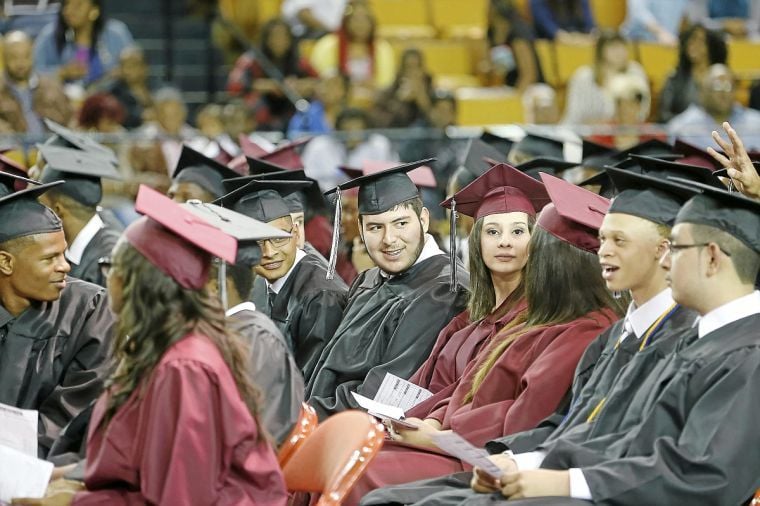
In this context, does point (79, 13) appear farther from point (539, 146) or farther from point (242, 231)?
point (242, 231)

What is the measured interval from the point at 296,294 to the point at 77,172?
135cm

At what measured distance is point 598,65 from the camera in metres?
12.6

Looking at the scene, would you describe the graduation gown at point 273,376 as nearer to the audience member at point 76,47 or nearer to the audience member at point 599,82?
the audience member at point 599,82

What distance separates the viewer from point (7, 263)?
512 centimetres

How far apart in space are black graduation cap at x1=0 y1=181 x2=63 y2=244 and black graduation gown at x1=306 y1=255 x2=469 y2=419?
1409 mm

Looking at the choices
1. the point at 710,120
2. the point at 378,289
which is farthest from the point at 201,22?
the point at 378,289

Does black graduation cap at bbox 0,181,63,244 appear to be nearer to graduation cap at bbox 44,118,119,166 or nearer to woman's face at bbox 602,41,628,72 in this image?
graduation cap at bbox 44,118,119,166

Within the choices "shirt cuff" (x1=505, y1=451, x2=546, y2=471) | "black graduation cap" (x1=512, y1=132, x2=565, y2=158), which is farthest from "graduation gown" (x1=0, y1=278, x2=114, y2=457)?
"black graduation cap" (x1=512, y1=132, x2=565, y2=158)

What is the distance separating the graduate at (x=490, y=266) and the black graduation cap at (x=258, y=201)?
Result: 817 mm

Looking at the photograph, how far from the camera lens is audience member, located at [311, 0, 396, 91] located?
1298 centimetres

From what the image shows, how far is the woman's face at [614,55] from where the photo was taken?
12578 mm

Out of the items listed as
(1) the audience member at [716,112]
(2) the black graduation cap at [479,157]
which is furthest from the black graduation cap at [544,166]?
(1) the audience member at [716,112]

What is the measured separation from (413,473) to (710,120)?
688 cm

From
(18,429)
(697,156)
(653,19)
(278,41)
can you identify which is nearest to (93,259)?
(18,429)
